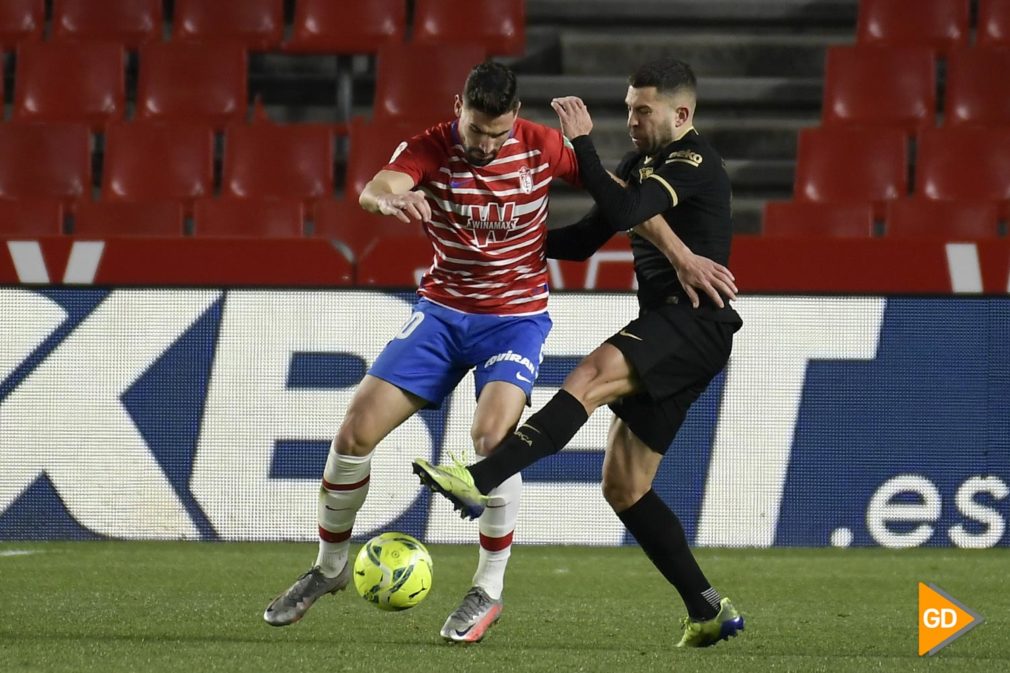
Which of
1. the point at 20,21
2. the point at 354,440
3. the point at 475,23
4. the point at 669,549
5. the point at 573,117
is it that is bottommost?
the point at 669,549

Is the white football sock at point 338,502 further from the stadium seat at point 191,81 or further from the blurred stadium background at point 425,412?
the stadium seat at point 191,81

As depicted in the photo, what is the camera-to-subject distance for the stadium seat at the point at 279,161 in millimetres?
10000

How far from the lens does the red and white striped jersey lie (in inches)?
193

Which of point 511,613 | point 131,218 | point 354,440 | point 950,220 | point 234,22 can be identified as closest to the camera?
point 354,440

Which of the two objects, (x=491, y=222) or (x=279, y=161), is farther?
(x=279, y=161)

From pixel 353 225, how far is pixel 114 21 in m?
3.13

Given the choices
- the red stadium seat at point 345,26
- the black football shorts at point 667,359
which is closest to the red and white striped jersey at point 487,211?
the black football shorts at point 667,359

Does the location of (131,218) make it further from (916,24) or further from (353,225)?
(916,24)

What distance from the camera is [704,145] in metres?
4.98

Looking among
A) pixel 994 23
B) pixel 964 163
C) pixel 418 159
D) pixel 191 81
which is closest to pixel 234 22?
pixel 191 81

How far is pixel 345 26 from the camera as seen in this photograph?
35.5ft

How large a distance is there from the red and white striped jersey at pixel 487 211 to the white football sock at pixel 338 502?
1.90ft

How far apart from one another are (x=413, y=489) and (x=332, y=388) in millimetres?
602

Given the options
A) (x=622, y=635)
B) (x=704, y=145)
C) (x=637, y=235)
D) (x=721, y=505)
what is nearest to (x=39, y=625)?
(x=622, y=635)
